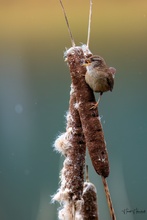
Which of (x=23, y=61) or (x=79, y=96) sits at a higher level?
(x=23, y=61)

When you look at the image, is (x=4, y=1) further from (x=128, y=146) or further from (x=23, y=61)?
(x=128, y=146)

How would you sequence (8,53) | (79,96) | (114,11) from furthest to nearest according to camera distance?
(8,53) < (114,11) < (79,96)

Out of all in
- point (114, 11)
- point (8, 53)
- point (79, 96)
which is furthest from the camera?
point (8, 53)

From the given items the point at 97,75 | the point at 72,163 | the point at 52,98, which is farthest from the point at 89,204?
the point at 52,98

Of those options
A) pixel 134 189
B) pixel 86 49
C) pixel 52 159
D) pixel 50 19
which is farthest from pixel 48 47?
pixel 86 49

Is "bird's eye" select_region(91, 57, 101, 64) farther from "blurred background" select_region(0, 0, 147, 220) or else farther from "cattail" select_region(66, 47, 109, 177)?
"blurred background" select_region(0, 0, 147, 220)

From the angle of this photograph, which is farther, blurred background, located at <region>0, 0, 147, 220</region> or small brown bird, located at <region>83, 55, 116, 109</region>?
blurred background, located at <region>0, 0, 147, 220</region>

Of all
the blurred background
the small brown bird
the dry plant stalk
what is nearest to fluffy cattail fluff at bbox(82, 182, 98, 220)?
the dry plant stalk

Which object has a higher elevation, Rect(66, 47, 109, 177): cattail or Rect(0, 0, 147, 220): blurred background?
Rect(0, 0, 147, 220): blurred background
